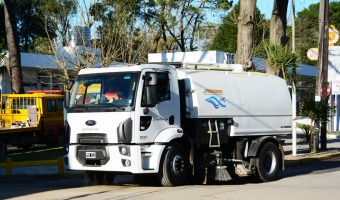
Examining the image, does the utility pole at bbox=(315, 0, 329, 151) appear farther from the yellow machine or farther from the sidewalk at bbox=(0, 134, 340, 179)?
the yellow machine

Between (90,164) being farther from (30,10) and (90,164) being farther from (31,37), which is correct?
(31,37)

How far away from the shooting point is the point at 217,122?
1483cm

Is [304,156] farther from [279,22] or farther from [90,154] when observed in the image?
[90,154]

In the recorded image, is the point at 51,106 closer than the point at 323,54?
No

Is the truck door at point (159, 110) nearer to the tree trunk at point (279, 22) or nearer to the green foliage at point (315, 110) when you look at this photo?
the tree trunk at point (279, 22)

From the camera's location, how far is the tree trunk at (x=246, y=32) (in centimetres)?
2114

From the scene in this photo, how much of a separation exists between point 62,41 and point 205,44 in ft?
72.7

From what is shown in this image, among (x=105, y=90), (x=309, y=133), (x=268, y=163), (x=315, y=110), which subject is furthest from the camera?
(x=309, y=133)

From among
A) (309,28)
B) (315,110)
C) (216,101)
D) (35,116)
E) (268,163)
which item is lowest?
(268,163)

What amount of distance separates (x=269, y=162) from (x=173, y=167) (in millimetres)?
3553

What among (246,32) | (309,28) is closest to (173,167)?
(246,32)

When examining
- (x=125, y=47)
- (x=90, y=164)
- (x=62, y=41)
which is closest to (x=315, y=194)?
(x=90, y=164)

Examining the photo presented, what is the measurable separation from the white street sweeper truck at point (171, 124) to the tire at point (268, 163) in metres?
0.03

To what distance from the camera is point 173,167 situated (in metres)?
13.8
